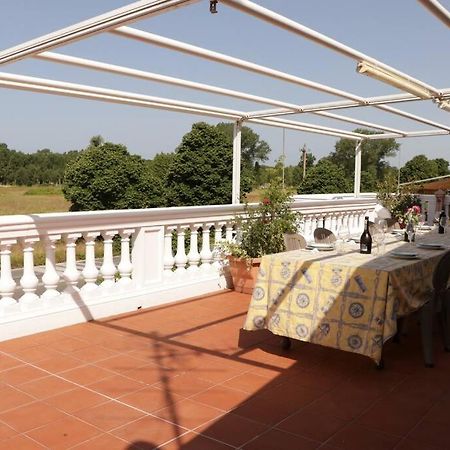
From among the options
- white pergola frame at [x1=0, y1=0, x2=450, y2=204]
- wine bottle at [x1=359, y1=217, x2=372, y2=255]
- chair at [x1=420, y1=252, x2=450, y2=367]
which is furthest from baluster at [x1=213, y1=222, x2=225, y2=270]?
chair at [x1=420, y1=252, x2=450, y2=367]

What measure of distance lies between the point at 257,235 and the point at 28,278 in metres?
2.47

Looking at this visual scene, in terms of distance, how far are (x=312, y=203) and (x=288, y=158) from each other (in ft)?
2.78

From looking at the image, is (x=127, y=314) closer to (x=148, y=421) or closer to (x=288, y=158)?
(x=148, y=421)

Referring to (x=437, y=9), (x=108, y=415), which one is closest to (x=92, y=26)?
(x=437, y=9)

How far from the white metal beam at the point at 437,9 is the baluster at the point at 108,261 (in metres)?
2.94

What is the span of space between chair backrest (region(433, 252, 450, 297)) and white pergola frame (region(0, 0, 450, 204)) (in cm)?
150

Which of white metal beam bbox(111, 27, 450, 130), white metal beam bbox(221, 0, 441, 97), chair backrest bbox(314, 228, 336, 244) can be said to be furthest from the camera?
chair backrest bbox(314, 228, 336, 244)

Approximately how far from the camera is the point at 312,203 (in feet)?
22.8

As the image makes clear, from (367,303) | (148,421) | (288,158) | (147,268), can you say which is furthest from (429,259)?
(288,158)

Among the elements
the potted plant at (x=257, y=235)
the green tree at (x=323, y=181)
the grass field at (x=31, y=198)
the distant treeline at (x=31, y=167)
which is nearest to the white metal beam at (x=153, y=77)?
the potted plant at (x=257, y=235)

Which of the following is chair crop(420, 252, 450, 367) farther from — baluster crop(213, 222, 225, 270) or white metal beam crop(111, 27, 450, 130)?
baluster crop(213, 222, 225, 270)

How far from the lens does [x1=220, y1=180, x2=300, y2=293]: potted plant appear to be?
18.1ft

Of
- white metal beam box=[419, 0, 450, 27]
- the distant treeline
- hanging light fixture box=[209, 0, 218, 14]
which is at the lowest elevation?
hanging light fixture box=[209, 0, 218, 14]

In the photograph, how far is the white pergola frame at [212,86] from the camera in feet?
9.17
